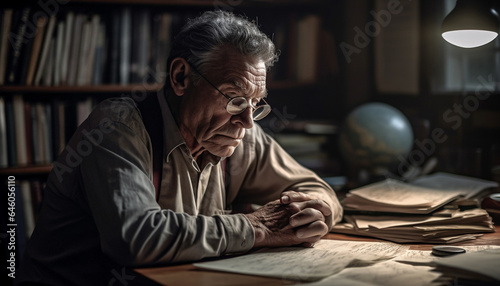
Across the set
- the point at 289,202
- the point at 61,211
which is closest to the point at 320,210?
the point at 289,202

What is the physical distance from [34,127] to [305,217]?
1559 mm

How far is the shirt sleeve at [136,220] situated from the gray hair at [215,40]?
295mm

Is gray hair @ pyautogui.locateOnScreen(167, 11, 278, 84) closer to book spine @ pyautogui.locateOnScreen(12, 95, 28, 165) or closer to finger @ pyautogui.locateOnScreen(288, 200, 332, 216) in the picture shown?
finger @ pyautogui.locateOnScreen(288, 200, 332, 216)

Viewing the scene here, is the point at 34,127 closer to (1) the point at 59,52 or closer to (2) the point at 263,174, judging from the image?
(1) the point at 59,52

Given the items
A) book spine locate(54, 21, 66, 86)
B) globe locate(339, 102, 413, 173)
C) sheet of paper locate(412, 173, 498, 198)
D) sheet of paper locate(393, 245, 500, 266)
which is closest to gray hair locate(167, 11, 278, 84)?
sheet of paper locate(393, 245, 500, 266)

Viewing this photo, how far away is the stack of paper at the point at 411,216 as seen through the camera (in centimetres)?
133

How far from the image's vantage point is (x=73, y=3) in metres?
2.38

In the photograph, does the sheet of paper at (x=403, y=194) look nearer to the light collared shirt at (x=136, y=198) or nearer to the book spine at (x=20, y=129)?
the light collared shirt at (x=136, y=198)

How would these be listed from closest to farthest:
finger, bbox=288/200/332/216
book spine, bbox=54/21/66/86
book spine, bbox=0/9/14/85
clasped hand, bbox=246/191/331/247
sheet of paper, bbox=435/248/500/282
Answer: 1. sheet of paper, bbox=435/248/500/282
2. clasped hand, bbox=246/191/331/247
3. finger, bbox=288/200/332/216
4. book spine, bbox=0/9/14/85
5. book spine, bbox=54/21/66/86

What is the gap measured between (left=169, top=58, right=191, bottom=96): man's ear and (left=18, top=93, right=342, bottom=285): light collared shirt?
0.22ft

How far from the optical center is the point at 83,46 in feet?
7.72

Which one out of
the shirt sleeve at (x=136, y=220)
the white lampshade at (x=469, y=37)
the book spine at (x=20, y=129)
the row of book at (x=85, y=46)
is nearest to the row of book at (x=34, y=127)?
the book spine at (x=20, y=129)

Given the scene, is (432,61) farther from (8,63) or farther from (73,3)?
(8,63)

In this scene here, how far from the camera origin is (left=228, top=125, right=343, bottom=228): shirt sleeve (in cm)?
160
